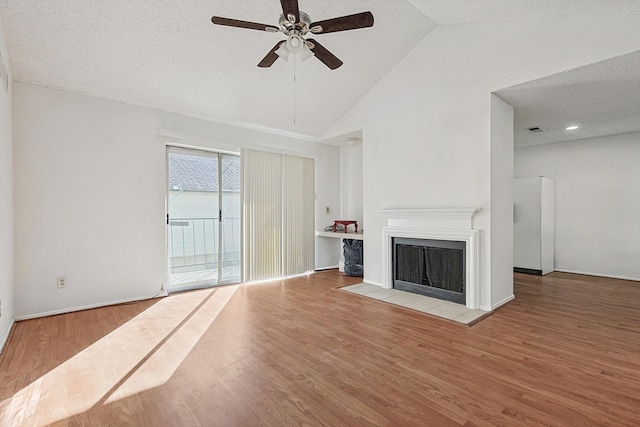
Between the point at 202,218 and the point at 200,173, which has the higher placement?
the point at 200,173

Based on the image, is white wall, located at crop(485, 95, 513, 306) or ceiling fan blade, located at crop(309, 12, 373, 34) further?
white wall, located at crop(485, 95, 513, 306)

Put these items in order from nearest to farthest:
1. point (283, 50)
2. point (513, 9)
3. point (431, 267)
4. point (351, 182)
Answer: point (283, 50) < point (513, 9) < point (431, 267) < point (351, 182)

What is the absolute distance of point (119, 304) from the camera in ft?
12.4

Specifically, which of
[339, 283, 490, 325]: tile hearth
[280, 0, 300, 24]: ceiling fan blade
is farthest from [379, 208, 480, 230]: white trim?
[280, 0, 300, 24]: ceiling fan blade

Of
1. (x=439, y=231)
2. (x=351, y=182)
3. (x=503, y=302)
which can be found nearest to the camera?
(x=503, y=302)

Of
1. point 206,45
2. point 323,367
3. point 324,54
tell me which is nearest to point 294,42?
point 324,54

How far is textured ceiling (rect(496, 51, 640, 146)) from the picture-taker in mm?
2902

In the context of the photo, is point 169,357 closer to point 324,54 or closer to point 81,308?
point 81,308

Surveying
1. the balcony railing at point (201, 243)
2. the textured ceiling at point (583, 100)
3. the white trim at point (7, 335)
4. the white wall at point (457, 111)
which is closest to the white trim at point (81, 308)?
the white trim at point (7, 335)

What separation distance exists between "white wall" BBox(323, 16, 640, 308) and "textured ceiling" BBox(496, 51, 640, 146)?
0.18 metres

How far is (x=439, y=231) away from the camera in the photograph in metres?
3.79

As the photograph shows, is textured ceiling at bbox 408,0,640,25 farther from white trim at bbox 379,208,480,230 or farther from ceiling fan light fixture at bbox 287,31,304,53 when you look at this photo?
white trim at bbox 379,208,480,230

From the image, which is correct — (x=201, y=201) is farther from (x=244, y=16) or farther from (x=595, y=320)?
(x=595, y=320)

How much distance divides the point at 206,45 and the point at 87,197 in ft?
7.33
